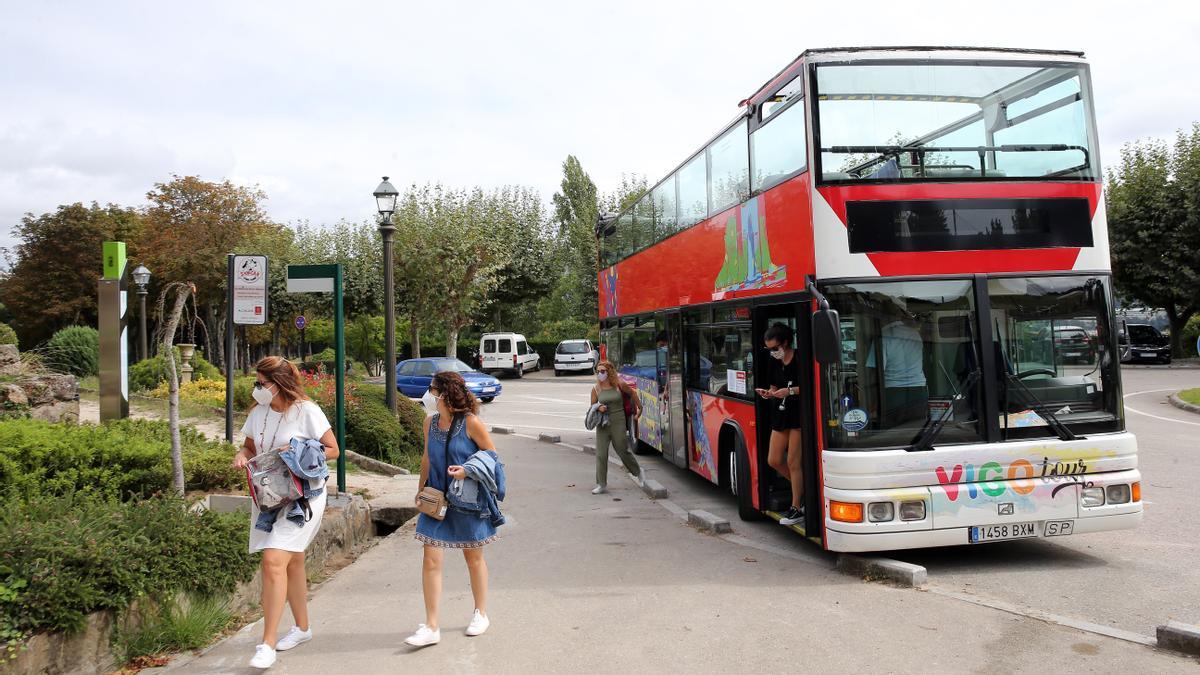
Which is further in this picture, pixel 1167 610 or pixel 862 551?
pixel 862 551

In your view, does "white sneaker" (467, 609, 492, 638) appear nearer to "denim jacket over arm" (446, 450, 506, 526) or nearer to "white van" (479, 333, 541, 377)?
"denim jacket over arm" (446, 450, 506, 526)

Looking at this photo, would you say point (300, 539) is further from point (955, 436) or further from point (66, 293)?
point (66, 293)

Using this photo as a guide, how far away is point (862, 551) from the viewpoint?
20.8 ft

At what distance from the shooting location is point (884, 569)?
627 cm

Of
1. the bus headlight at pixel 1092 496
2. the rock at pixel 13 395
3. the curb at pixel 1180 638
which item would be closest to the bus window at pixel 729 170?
the bus headlight at pixel 1092 496

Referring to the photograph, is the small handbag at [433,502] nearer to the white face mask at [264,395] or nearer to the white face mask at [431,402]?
the white face mask at [431,402]

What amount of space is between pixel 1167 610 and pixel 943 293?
8.06 feet

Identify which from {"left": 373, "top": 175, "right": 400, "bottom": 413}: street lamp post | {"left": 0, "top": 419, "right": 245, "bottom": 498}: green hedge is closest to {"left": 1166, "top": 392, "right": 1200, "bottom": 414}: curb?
{"left": 373, "top": 175, "right": 400, "bottom": 413}: street lamp post

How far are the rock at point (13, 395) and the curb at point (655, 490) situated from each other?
7.11 metres

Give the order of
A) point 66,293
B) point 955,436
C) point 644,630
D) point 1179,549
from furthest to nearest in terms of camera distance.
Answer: point 66,293 < point 1179,549 < point 955,436 < point 644,630

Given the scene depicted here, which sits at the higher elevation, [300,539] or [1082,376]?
[1082,376]

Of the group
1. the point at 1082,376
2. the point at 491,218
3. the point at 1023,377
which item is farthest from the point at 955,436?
the point at 491,218

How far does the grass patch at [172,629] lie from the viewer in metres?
4.73

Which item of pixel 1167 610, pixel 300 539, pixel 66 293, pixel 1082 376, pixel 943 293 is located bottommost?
pixel 1167 610
